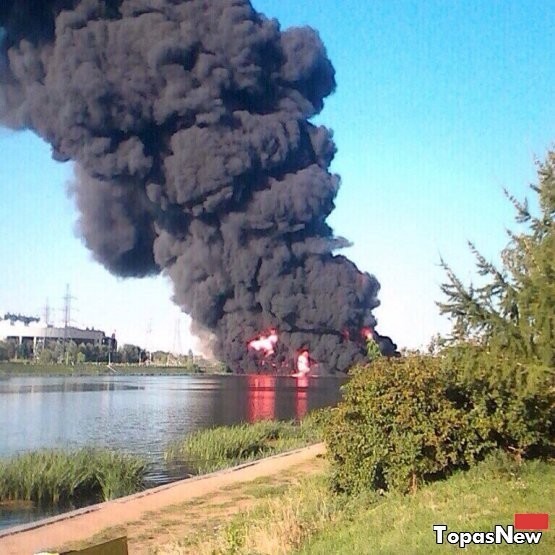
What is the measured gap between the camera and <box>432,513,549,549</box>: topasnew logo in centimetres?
546

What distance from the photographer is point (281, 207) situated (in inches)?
2084

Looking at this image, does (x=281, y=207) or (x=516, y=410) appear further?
(x=281, y=207)

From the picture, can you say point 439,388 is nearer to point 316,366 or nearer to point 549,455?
point 549,455

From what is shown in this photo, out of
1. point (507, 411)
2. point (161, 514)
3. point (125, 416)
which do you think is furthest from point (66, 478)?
point (125, 416)

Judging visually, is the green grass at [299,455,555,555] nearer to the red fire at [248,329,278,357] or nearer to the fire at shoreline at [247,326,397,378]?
the fire at shoreline at [247,326,397,378]

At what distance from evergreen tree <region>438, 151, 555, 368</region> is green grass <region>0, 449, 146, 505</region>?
686 cm

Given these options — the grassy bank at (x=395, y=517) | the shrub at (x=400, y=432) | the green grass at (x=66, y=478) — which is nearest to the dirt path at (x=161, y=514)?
the grassy bank at (x=395, y=517)

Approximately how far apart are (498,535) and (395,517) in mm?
1433

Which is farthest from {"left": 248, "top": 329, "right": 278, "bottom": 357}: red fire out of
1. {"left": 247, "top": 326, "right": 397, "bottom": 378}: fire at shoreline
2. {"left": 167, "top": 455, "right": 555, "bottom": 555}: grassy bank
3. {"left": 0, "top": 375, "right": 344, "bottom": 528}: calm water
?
{"left": 167, "top": 455, "right": 555, "bottom": 555}: grassy bank

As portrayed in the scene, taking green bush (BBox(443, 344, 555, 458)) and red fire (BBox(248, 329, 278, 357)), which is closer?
green bush (BBox(443, 344, 555, 458))

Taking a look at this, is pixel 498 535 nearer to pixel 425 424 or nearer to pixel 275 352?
pixel 425 424

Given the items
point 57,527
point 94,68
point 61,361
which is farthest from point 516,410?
point 61,361

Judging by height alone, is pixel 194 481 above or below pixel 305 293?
below

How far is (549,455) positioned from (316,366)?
49.2 meters
